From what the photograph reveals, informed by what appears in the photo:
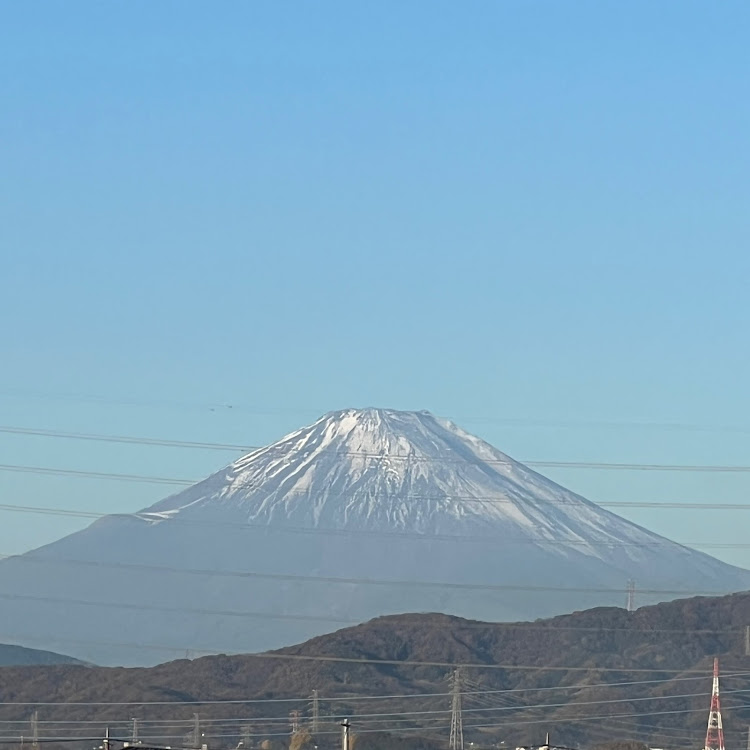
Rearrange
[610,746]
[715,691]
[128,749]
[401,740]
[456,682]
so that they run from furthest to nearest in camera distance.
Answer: [401,740], [610,746], [456,682], [715,691], [128,749]

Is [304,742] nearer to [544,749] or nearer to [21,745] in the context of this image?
[21,745]

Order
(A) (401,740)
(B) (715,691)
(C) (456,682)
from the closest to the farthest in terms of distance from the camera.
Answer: (B) (715,691), (C) (456,682), (A) (401,740)

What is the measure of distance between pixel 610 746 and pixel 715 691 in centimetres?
5492

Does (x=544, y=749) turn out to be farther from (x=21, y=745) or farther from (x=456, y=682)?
(x=21, y=745)

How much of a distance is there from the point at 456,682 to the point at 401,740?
30.5m

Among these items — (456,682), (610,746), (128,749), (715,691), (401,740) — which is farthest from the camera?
(401,740)

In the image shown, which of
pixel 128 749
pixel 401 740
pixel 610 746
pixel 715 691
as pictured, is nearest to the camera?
pixel 128 749

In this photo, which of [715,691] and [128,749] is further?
[715,691]

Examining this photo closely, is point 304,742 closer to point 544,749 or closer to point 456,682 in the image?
point 456,682

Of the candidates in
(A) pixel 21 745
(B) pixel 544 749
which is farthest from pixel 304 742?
(B) pixel 544 749

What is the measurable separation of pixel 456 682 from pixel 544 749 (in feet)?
267

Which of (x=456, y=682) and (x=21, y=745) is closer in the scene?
(x=456, y=682)

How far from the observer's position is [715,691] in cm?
12006

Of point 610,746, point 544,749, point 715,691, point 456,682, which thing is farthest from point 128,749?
point 610,746
